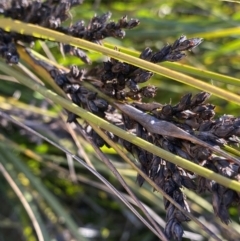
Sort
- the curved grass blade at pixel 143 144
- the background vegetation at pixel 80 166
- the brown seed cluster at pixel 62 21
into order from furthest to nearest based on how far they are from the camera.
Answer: the background vegetation at pixel 80 166 < the brown seed cluster at pixel 62 21 < the curved grass blade at pixel 143 144

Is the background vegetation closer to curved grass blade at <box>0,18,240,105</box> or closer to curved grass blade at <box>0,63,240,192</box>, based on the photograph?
curved grass blade at <box>0,18,240,105</box>

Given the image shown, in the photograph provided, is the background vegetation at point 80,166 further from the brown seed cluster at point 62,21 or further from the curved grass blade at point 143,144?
the curved grass blade at point 143,144

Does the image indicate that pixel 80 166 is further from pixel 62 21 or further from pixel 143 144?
pixel 143 144

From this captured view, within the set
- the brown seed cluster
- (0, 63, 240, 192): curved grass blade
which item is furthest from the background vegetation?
(0, 63, 240, 192): curved grass blade

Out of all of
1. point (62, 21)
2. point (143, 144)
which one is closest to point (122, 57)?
point (143, 144)

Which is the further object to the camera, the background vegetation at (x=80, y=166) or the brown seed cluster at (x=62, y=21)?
the background vegetation at (x=80, y=166)

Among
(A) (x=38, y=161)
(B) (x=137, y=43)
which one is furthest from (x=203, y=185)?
(B) (x=137, y=43)

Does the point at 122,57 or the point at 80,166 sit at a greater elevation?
the point at 122,57

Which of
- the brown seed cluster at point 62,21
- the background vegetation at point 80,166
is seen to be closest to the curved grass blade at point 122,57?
the brown seed cluster at point 62,21
